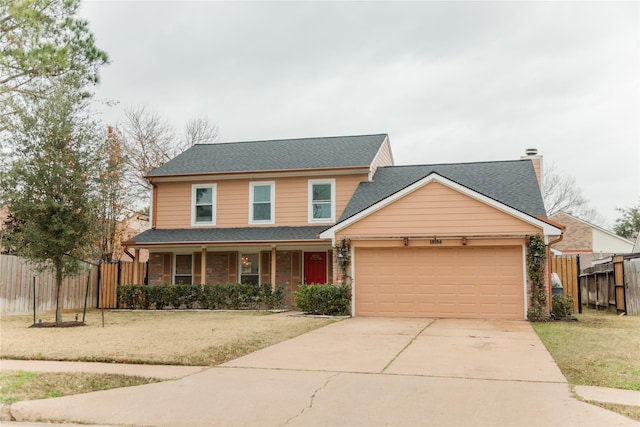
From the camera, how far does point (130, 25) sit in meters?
12.9

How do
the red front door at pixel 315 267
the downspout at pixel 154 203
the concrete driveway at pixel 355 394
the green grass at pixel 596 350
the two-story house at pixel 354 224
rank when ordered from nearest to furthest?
1. the concrete driveway at pixel 355 394
2. the green grass at pixel 596 350
3. the two-story house at pixel 354 224
4. the red front door at pixel 315 267
5. the downspout at pixel 154 203

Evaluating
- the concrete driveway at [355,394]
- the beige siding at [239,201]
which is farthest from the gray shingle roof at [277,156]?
the concrete driveway at [355,394]

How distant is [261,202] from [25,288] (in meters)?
8.37

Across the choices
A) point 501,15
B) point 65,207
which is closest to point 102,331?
point 65,207

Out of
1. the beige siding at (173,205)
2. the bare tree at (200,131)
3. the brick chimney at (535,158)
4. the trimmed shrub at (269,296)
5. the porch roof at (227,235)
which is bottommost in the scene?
the trimmed shrub at (269,296)

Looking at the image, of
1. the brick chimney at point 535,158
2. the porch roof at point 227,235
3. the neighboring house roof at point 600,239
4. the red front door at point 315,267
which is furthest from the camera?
the neighboring house roof at point 600,239

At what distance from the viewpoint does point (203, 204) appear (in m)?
21.8

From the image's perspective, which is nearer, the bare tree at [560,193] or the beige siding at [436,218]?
the beige siding at [436,218]

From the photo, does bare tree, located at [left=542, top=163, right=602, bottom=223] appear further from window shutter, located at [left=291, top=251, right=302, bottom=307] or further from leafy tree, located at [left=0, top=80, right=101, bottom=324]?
leafy tree, located at [left=0, top=80, right=101, bottom=324]

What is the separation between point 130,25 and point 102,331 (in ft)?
22.8

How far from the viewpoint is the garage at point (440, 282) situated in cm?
1551

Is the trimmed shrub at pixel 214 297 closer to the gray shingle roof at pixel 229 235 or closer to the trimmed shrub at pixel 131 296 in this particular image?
the gray shingle roof at pixel 229 235

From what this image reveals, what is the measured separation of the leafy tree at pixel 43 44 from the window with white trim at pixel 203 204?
971 centimetres

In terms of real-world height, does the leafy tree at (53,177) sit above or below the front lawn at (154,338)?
above
